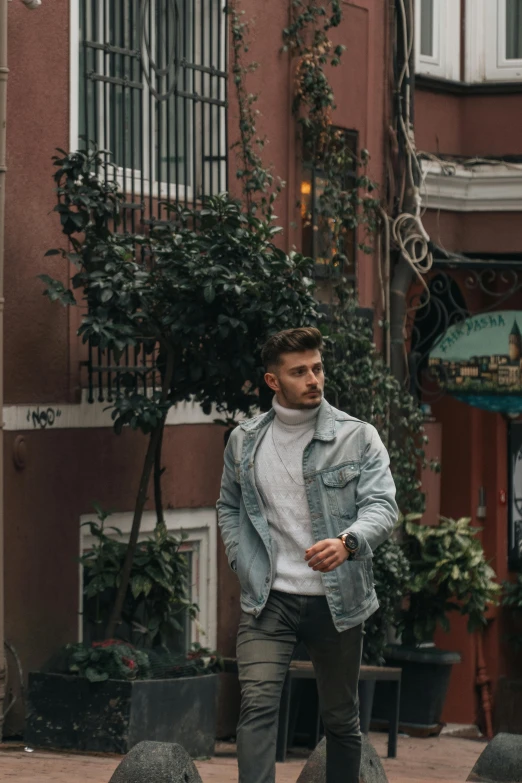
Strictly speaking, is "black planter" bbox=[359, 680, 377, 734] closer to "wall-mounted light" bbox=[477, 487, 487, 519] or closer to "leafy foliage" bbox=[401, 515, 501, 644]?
"leafy foliage" bbox=[401, 515, 501, 644]

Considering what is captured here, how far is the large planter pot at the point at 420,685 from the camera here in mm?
12562

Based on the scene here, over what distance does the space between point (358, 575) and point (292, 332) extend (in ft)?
3.17

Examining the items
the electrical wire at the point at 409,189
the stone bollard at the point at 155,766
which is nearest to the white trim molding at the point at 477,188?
the electrical wire at the point at 409,189

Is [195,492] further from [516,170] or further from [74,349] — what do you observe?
[516,170]

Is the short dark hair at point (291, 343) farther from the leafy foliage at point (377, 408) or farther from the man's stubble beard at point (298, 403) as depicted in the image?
the leafy foliage at point (377, 408)

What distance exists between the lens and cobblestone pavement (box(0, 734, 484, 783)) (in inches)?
332

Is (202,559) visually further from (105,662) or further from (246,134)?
(246,134)

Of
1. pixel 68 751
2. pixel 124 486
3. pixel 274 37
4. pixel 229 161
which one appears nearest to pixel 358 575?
pixel 68 751

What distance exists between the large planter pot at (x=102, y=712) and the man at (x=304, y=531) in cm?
258

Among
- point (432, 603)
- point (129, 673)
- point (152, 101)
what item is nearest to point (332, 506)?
point (129, 673)

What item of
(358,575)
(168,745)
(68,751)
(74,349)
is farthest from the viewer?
(74,349)

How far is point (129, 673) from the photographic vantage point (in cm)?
927

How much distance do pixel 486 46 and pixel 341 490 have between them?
8.91 meters

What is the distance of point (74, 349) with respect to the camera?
10016mm
